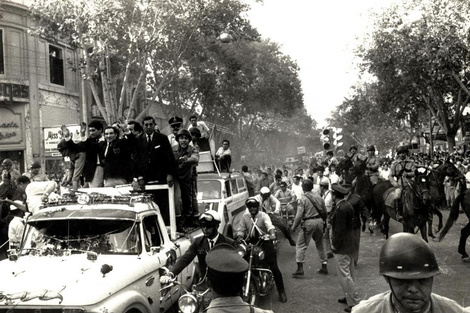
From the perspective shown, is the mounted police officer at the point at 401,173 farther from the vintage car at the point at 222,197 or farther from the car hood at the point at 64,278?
the car hood at the point at 64,278

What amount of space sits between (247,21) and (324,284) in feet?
56.2

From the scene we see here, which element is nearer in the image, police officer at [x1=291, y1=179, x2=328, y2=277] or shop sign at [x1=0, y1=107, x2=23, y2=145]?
police officer at [x1=291, y1=179, x2=328, y2=277]

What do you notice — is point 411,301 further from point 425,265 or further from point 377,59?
point 377,59

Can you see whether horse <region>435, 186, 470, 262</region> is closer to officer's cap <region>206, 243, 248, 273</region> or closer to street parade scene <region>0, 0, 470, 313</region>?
street parade scene <region>0, 0, 470, 313</region>

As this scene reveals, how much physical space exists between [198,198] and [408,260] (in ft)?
29.8

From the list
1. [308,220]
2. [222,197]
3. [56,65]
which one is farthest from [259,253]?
[56,65]

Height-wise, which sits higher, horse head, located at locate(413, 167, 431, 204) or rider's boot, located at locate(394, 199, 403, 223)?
horse head, located at locate(413, 167, 431, 204)

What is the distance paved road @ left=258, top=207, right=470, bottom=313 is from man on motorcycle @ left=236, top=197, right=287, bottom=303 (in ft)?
1.28

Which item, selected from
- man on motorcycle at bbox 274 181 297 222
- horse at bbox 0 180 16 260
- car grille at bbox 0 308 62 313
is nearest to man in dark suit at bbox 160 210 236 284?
car grille at bbox 0 308 62 313

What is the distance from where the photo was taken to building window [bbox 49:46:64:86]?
82.4 feet

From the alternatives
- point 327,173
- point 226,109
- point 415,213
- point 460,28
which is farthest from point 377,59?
point 226,109

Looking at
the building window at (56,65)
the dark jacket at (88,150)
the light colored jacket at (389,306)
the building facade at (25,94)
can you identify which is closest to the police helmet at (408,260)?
the light colored jacket at (389,306)

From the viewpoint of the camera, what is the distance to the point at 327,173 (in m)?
17.5

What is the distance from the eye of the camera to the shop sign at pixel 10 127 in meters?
21.8
